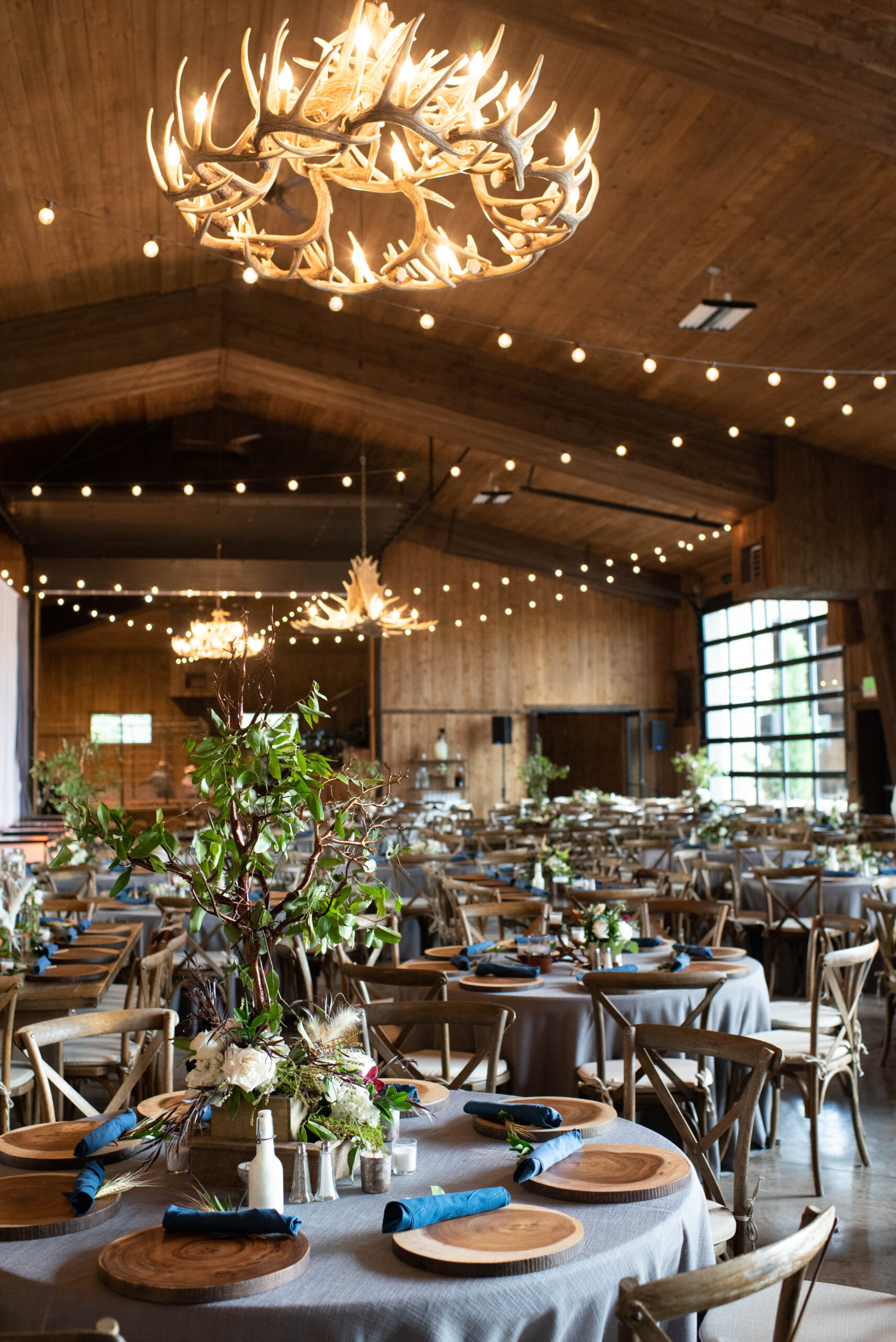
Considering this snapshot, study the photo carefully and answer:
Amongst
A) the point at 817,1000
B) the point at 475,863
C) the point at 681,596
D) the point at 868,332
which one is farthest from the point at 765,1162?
the point at 681,596

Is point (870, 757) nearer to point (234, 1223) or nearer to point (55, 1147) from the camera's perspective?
point (55, 1147)

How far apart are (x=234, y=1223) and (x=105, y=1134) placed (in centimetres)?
59

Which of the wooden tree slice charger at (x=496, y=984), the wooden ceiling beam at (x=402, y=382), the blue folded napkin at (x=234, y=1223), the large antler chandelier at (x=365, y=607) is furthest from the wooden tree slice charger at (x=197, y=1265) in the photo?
the wooden ceiling beam at (x=402, y=382)

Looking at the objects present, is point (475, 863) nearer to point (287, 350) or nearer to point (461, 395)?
point (461, 395)

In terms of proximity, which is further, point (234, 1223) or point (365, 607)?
point (365, 607)

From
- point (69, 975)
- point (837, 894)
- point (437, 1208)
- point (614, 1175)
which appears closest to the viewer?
point (437, 1208)

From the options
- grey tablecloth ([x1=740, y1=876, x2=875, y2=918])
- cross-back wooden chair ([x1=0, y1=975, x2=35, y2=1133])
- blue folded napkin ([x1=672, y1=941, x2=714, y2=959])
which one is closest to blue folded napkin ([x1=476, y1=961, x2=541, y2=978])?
blue folded napkin ([x1=672, y1=941, x2=714, y2=959])

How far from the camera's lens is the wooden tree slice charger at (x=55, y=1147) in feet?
7.95

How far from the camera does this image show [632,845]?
396 inches

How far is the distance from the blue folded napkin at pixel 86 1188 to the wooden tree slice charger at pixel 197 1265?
12 centimetres

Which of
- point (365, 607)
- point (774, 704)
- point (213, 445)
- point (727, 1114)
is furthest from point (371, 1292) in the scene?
point (774, 704)

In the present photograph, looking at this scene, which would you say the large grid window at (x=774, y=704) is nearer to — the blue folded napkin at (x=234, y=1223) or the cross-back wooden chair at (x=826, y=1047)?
the cross-back wooden chair at (x=826, y=1047)

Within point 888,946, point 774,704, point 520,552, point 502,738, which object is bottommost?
point 888,946

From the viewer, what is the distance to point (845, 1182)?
455 centimetres
